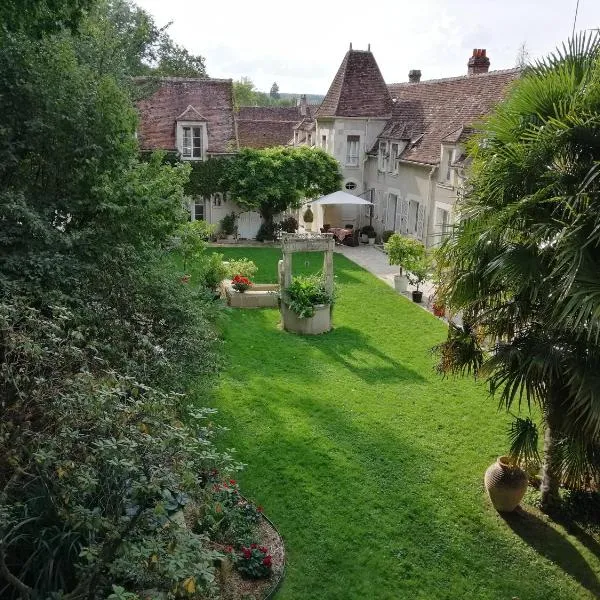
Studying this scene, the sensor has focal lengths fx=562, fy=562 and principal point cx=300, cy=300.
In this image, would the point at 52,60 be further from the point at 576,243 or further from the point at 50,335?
the point at 576,243

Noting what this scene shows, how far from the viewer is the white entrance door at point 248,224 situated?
1233 inches

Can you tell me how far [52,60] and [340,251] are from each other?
68.8 feet

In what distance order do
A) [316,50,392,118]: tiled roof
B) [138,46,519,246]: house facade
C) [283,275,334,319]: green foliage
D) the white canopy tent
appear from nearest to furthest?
[283,275,334,319]: green foliage < [138,46,519,246]: house facade < [316,50,392,118]: tiled roof < the white canopy tent

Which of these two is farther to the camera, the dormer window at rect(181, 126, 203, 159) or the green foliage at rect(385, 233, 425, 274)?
the dormer window at rect(181, 126, 203, 159)

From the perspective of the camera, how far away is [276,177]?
29.3 meters

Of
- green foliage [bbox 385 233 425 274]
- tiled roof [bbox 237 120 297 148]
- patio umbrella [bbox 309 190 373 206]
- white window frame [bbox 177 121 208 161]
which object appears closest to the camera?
green foliage [bbox 385 233 425 274]

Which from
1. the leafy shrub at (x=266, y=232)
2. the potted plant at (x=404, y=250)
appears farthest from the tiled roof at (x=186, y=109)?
the potted plant at (x=404, y=250)

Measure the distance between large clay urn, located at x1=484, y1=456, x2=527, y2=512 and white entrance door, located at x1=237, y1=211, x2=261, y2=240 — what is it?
2433 centimetres

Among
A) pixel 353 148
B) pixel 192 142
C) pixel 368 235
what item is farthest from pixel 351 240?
pixel 192 142

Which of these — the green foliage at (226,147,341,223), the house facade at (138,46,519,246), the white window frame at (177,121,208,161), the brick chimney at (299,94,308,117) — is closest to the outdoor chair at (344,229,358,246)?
the house facade at (138,46,519,246)

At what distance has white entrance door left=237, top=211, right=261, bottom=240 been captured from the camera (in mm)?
31312

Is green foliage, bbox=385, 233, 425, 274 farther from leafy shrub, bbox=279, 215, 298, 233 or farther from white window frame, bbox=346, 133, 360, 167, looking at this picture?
white window frame, bbox=346, 133, 360, 167

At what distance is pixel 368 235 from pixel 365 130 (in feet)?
19.5

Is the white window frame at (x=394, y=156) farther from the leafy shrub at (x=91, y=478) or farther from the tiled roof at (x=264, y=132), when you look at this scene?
the leafy shrub at (x=91, y=478)
